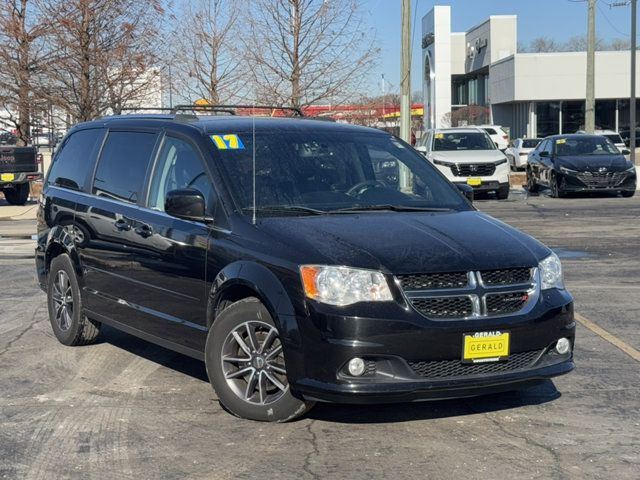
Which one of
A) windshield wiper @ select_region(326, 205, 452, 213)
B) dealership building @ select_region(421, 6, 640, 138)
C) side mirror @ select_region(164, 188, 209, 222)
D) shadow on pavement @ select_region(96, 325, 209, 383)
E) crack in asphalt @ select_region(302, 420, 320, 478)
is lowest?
crack in asphalt @ select_region(302, 420, 320, 478)

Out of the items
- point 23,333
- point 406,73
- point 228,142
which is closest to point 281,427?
point 228,142

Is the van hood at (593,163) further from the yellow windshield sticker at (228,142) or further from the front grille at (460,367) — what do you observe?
the front grille at (460,367)

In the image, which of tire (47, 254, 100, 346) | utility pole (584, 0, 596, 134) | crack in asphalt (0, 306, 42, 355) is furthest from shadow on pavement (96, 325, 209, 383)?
utility pole (584, 0, 596, 134)

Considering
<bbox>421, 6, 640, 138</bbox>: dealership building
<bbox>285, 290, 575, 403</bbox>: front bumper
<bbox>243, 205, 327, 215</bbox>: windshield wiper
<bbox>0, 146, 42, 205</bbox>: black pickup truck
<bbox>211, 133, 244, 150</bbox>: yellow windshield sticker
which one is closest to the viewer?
<bbox>285, 290, 575, 403</bbox>: front bumper

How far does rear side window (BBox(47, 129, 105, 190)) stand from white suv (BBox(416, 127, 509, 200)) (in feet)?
48.5

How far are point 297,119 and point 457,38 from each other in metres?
72.5

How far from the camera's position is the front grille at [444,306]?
517 centimetres

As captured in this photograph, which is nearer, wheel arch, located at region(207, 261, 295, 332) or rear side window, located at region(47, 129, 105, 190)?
wheel arch, located at region(207, 261, 295, 332)

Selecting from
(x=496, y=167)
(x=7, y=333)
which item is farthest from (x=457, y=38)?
(x=7, y=333)

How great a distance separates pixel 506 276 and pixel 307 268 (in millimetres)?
1109

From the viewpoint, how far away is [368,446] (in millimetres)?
5250

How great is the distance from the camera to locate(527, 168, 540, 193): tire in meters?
25.5

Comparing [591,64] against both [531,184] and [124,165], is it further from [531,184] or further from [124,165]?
[124,165]

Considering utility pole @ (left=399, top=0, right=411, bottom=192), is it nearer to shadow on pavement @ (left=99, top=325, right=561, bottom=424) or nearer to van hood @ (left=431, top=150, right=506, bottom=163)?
van hood @ (left=431, top=150, right=506, bottom=163)
